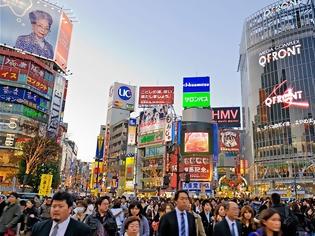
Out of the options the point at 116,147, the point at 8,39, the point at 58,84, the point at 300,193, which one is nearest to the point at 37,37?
the point at 8,39

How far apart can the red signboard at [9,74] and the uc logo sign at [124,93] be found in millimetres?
55619

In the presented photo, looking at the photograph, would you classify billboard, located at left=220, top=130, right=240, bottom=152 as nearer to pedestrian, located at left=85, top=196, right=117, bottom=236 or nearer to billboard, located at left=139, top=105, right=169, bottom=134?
billboard, located at left=139, top=105, right=169, bottom=134

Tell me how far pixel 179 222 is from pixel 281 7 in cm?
7687

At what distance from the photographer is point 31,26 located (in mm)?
55375

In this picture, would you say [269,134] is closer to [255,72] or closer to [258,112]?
[258,112]

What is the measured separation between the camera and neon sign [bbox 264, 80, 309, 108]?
6419 centimetres

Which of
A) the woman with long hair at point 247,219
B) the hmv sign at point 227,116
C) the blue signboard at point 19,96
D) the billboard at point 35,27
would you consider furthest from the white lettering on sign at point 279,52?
the woman with long hair at point 247,219

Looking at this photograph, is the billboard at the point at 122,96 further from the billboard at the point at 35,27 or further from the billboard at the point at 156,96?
the billboard at the point at 35,27

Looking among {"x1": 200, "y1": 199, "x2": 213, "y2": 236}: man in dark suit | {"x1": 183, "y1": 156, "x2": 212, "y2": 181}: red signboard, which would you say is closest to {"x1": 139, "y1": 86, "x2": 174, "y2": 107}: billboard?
{"x1": 183, "y1": 156, "x2": 212, "y2": 181}: red signboard

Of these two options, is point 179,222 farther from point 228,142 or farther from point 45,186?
point 228,142

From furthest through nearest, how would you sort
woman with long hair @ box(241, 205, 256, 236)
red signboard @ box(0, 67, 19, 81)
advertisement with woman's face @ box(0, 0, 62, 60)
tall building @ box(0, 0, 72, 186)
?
1. advertisement with woman's face @ box(0, 0, 62, 60)
2. red signboard @ box(0, 67, 19, 81)
3. tall building @ box(0, 0, 72, 186)
4. woman with long hair @ box(241, 205, 256, 236)

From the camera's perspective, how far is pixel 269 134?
6850 centimetres

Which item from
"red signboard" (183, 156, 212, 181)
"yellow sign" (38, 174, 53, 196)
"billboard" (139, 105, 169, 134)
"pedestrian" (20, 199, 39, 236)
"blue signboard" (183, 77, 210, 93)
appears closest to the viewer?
"pedestrian" (20, 199, 39, 236)

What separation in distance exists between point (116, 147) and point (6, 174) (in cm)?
4266
